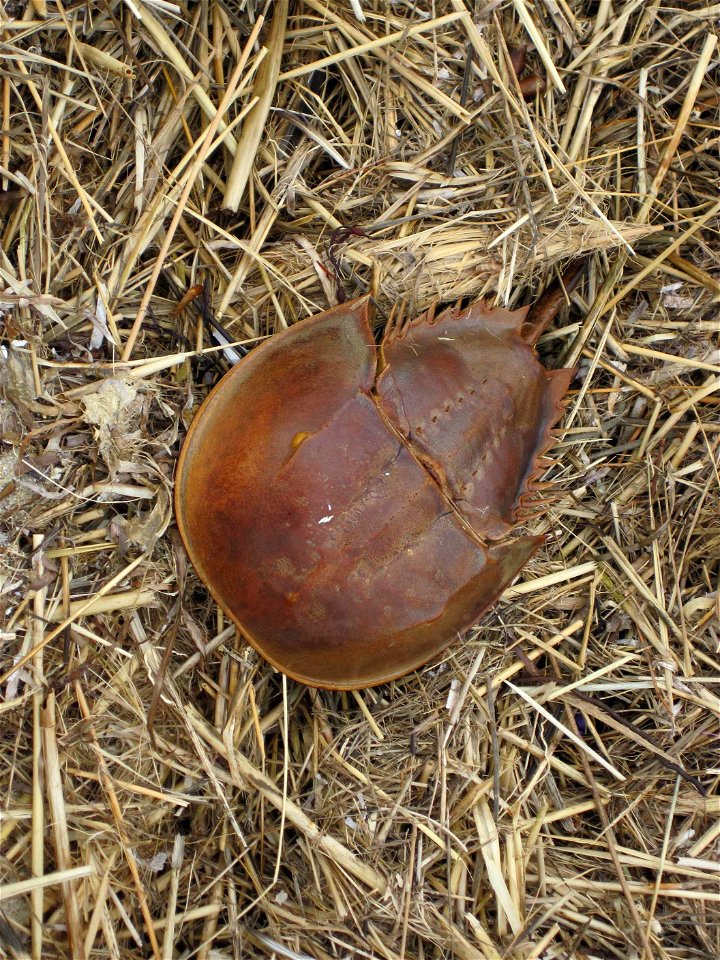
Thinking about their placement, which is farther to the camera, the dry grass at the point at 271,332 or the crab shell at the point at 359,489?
the dry grass at the point at 271,332

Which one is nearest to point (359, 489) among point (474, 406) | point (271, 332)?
point (474, 406)

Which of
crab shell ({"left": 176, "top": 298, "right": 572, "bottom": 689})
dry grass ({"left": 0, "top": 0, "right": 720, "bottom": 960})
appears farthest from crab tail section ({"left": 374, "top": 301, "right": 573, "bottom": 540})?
dry grass ({"left": 0, "top": 0, "right": 720, "bottom": 960})

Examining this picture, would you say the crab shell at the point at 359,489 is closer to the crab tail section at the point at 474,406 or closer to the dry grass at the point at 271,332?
the crab tail section at the point at 474,406

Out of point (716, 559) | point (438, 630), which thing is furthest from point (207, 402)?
point (716, 559)

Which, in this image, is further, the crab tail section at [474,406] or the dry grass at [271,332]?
the dry grass at [271,332]

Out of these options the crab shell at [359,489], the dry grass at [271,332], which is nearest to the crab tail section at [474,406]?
the crab shell at [359,489]

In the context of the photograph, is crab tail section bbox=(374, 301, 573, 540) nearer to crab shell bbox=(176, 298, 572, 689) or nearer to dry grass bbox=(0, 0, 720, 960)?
crab shell bbox=(176, 298, 572, 689)

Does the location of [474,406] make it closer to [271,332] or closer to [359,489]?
[359,489]
